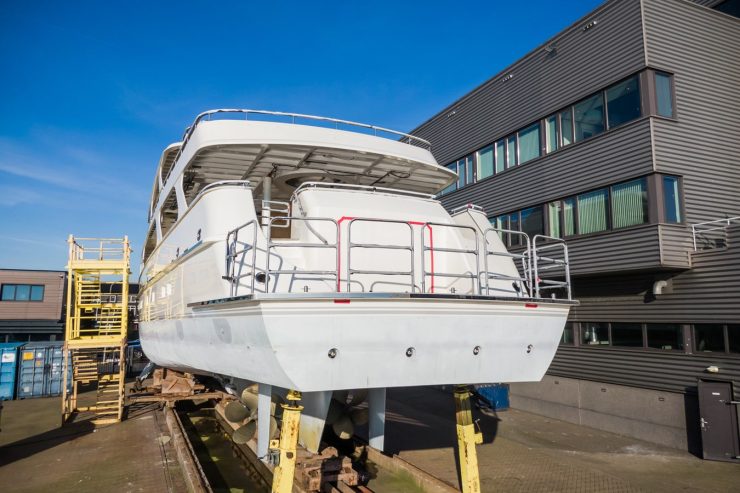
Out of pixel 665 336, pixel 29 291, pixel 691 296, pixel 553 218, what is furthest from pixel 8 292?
pixel 691 296

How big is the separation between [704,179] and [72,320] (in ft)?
50.9

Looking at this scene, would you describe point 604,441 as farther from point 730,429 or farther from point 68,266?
point 68,266

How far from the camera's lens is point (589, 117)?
492 inches

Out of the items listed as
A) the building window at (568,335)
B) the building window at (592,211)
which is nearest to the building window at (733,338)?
the building window at (592,211)

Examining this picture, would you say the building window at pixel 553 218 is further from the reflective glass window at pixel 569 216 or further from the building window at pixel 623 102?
the building window at pixel 623 102

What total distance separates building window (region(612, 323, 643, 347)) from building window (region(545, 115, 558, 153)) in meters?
4.91

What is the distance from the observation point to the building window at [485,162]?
1603 centimetres

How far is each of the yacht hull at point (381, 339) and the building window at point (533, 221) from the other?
9.02 metres

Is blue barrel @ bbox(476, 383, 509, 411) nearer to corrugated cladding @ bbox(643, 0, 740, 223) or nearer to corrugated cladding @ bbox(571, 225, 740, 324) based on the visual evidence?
corrugated cladding @ bbox(571, 225, 740, 324)

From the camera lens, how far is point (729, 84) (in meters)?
12.0

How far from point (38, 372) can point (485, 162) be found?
16.1 metres

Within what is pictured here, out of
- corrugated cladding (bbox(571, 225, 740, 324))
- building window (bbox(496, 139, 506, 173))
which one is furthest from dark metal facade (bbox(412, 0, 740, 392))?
building window (bbox(496, 139, 506, 173))

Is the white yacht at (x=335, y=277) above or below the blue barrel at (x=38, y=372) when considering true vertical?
above

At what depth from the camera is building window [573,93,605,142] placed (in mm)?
12133
